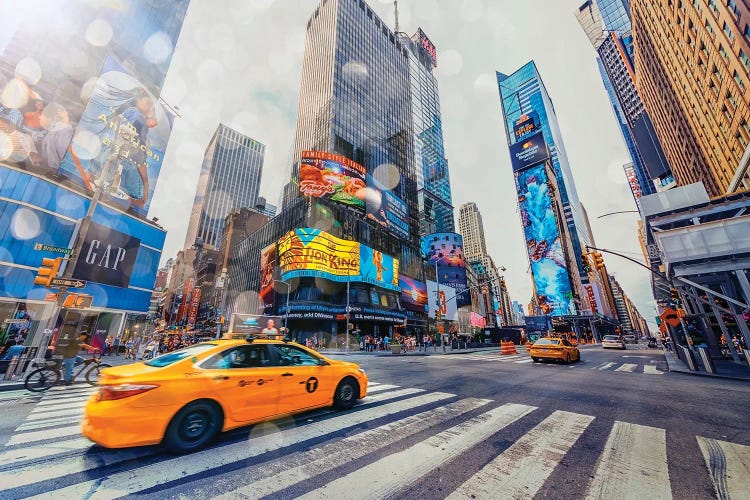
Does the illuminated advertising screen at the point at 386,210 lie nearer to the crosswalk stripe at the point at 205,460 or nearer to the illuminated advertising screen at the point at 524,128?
the crosswalk stripe at the point at 205,460

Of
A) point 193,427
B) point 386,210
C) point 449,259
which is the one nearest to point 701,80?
point 386,210

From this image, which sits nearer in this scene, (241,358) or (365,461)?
(365,461)

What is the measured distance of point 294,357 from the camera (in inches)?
208

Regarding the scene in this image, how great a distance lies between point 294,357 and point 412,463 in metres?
2.79

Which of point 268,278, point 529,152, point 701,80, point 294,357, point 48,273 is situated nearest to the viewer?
point 294,357

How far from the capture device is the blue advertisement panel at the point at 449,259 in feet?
248

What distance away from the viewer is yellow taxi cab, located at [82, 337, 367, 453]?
11.4ft

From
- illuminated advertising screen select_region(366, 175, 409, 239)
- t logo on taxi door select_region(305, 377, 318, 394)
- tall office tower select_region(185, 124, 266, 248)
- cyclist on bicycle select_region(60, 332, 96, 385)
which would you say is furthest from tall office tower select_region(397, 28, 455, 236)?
t logo on taxi door select_region(305, 377, 318, 394)

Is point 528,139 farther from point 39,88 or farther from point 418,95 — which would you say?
point 39,88

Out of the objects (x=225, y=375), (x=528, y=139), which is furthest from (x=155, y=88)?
(x=528, y=139)

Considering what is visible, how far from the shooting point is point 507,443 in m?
4.05

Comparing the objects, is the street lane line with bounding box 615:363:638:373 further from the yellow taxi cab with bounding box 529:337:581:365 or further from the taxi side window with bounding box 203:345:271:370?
the taxi side window with bounding box 203:345:271:370

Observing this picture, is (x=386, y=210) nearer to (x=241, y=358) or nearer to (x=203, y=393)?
(x=241, y=358)

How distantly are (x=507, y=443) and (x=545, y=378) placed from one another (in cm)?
752
